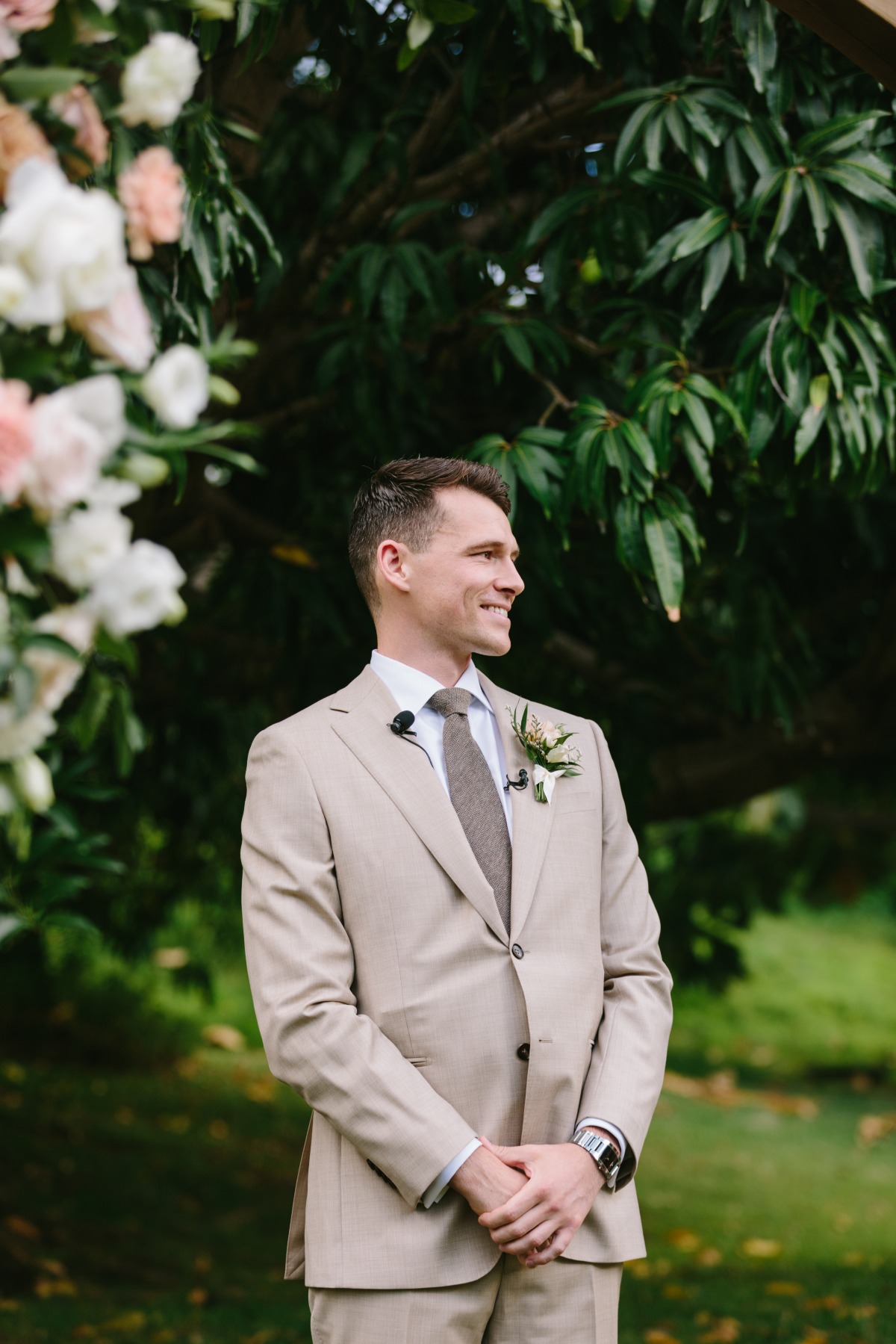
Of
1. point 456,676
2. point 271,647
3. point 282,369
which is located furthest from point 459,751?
point 271,647

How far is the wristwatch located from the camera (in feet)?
6.31

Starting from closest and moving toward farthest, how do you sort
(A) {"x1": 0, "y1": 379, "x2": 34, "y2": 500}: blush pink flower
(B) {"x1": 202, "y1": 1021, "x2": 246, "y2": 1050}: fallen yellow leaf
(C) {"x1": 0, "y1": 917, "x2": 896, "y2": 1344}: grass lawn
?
(A) {"x1": 0, "y1": 379, "x2": 34, "y2": 500}: blush pink flower < (C) {"x1": 0, "y1": 917, "x2": 896, "y2": 1344}: grass lawn < (B) {"x1": 202, "y1": 1021, "x2": 246, "y2": 1050}: fallen yellow leaf

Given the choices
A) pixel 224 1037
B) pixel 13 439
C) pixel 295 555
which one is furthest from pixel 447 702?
pixel 224 1037

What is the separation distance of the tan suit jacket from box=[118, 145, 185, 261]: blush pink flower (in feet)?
3.43

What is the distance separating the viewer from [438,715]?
2.18 meters

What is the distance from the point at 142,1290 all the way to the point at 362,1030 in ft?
12.3

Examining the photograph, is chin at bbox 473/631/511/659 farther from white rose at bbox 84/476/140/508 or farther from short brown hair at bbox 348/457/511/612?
white rose at bbox 84/476/140/508

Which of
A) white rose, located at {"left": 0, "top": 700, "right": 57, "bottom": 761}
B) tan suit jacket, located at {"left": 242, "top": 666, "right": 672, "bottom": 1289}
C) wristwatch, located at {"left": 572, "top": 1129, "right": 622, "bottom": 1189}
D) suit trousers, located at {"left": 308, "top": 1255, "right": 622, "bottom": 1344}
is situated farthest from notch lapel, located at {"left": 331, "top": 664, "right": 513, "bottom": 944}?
white rose, located at {"left": 0, "top": 700, "right": 57, "bottom": 761}

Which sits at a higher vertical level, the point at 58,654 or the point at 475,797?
the point at 58,654

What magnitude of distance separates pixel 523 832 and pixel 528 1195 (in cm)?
56

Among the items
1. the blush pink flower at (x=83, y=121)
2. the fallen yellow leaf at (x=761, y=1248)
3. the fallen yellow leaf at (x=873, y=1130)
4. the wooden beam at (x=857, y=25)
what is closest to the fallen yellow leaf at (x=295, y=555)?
the wooden beam at (x=857, y=25)

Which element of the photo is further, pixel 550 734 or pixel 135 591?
pixel 550 734

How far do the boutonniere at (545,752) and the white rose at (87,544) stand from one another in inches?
48.8

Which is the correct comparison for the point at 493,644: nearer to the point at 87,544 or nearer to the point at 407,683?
the point at 407,683
